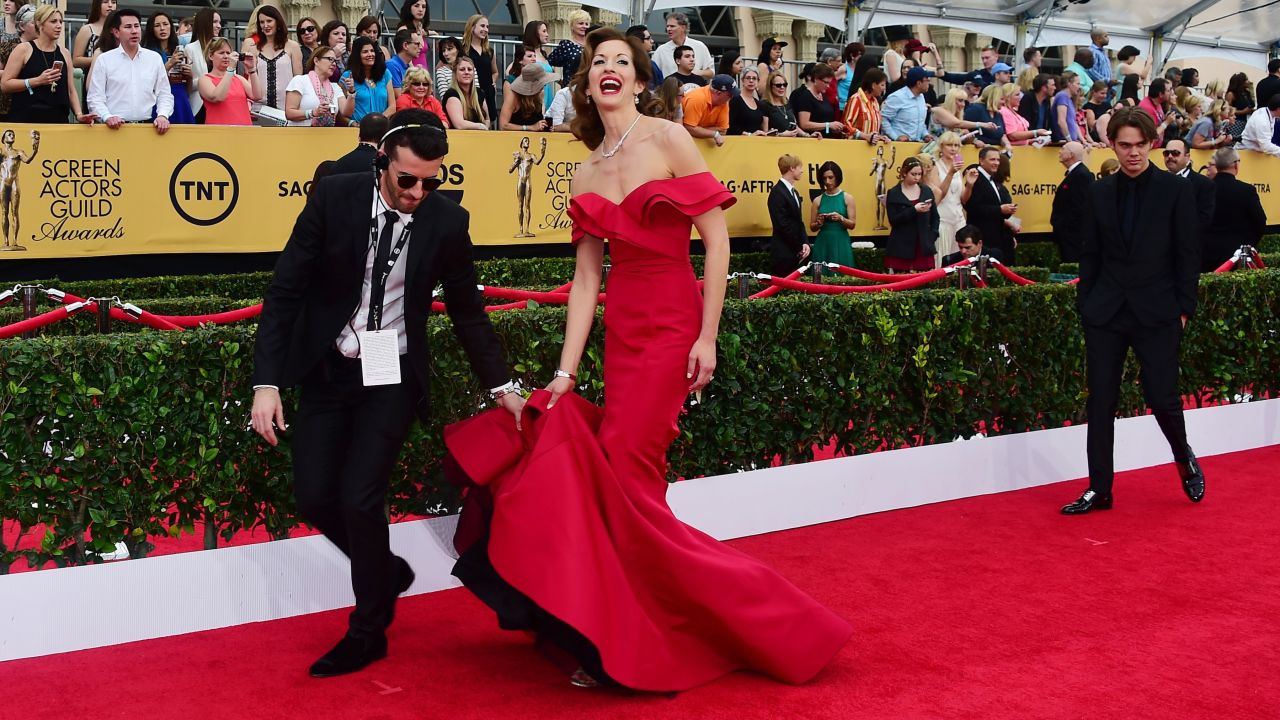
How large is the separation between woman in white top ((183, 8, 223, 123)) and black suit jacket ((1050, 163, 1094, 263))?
7912 mm

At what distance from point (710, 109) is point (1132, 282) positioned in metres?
7.11

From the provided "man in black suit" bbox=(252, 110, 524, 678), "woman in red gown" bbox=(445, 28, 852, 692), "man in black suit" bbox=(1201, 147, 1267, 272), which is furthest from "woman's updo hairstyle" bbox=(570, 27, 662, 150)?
"man in black suit" bbox=(1201, 147, 1267, 272)

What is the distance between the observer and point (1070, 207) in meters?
13.6

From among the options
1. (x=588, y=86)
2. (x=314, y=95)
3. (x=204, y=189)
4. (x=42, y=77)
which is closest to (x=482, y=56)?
(x=314, y=95)

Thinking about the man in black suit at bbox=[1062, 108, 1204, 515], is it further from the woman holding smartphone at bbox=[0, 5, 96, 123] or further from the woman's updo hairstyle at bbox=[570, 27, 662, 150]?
the woman holding smartphone at bbox=[0, 5, 96, 123]

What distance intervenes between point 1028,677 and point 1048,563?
64.3 inches

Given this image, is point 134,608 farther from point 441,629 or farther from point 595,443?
point 595,443

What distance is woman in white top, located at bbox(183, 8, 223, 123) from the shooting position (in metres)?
11.3

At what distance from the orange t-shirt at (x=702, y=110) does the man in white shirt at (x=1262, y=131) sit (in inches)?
347

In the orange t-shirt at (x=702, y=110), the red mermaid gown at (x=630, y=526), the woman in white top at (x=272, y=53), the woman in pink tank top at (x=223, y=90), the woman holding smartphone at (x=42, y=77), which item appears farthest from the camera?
the orange t-shirt at (x=702, y=110)

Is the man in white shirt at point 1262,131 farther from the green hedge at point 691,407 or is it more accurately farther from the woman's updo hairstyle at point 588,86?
the woman's updo hairstyle at point 588,86

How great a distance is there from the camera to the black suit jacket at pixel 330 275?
454 centimetres

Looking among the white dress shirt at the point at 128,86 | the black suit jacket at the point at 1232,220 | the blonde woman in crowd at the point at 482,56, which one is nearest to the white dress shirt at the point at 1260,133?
the black suit jacket at the point at 1232,220

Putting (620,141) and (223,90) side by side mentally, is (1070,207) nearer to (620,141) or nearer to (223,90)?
(223,90)
